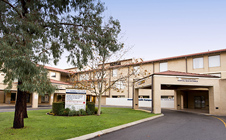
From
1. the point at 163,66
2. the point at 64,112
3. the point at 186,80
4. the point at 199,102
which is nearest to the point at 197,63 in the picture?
the point at 163,66

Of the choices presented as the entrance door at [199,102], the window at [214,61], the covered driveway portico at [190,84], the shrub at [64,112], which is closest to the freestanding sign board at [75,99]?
the shrub at [64,112]

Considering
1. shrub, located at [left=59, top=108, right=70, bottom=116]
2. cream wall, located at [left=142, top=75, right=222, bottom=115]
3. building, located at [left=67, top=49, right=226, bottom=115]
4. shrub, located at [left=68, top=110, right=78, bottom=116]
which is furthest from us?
building, located at [left=67, top=49, right=226, bottom=115]

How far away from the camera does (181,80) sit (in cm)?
2080

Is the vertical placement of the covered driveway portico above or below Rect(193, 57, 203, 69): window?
below

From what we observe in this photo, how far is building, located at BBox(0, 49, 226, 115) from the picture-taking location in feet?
66.1

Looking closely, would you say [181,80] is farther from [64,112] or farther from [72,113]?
[64,112]

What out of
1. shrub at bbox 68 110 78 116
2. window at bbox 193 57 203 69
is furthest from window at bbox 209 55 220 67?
shrub at bbox 68 110 78 116

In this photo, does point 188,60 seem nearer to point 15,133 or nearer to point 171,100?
point 171,100

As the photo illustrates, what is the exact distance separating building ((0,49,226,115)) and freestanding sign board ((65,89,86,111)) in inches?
87.2

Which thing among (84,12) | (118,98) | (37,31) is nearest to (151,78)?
(84,12)

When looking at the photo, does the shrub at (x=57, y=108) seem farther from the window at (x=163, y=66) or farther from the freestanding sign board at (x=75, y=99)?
the window at (x=163, y=66)

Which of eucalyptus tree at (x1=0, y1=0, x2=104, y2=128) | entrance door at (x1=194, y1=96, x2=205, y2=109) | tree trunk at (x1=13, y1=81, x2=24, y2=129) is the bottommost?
entrance door at (x1=194, y1=96, x2=205, y2=109)

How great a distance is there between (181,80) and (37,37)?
1634 cm

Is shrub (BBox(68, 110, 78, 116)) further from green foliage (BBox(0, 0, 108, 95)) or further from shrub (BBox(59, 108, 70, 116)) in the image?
green foliage (BBox(0, 0, 108, 95))
